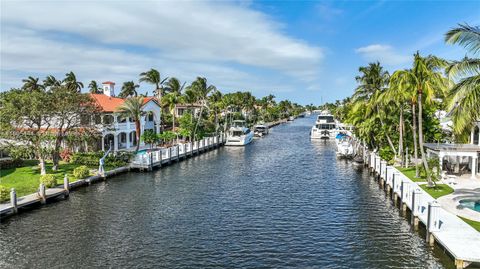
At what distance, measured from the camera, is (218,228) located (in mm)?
24344

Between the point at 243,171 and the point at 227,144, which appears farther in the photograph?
the point at 227,144

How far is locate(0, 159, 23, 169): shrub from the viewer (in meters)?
39.4

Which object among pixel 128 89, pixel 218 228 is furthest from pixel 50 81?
A: pixel 218 228

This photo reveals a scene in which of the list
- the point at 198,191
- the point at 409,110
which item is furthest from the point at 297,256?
the point at 409,110

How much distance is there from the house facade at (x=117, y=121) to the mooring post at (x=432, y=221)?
3668cm

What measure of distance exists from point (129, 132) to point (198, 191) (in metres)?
27.5

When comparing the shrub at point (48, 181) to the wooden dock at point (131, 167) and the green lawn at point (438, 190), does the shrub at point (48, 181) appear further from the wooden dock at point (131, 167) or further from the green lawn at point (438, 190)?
the green lawn at point (438, 190)

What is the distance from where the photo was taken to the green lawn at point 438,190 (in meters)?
26.9

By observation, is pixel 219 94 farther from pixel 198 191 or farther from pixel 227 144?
pixel 198 191

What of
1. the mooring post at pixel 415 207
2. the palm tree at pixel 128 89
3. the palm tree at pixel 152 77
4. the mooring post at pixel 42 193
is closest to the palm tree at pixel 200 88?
the palm tree at pixel 152 77

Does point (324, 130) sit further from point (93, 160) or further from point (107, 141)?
point (93, 160)

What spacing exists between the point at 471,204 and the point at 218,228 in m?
15.5

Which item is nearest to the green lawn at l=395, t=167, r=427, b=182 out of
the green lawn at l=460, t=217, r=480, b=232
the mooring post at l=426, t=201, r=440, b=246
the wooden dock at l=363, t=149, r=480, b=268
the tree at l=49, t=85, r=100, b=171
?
the wooden dock at l=363, t=149, r=480, b=268

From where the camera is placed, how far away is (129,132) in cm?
5884
